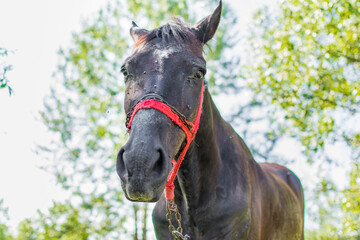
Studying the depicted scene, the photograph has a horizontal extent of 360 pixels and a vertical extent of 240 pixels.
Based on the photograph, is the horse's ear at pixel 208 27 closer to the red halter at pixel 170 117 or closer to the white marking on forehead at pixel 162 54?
the white marking on forehead at pixel 162 54

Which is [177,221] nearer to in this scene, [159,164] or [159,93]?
[159,164]

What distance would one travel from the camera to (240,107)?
20.3m

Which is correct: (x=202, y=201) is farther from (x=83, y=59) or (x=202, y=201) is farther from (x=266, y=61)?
(x=83, y=59)

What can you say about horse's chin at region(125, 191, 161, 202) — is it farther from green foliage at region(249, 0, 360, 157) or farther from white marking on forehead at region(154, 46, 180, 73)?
green foliage at region(249, 0, 360, 157)

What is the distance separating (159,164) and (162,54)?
94 cm

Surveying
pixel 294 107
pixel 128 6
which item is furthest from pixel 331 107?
pixel 128 6

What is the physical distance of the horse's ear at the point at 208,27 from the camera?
3.52 metres

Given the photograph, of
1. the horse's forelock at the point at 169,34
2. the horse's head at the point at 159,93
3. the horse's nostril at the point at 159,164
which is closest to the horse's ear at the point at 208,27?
the horse's head at the point at 159,93

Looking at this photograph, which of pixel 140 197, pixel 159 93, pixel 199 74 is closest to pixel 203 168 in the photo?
pixel 199 74

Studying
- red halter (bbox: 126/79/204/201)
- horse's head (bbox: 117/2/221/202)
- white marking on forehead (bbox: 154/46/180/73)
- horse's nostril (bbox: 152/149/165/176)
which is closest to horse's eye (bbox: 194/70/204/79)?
horse's head (bbox: 117/2/221/202)

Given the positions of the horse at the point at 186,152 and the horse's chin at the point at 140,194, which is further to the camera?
the horse at the point at 186,152

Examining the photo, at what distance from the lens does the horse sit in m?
2.46

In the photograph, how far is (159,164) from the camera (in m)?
2.51

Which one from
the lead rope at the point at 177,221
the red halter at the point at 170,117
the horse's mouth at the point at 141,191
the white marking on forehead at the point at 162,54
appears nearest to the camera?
the horse's mouth at the point at 141,191
